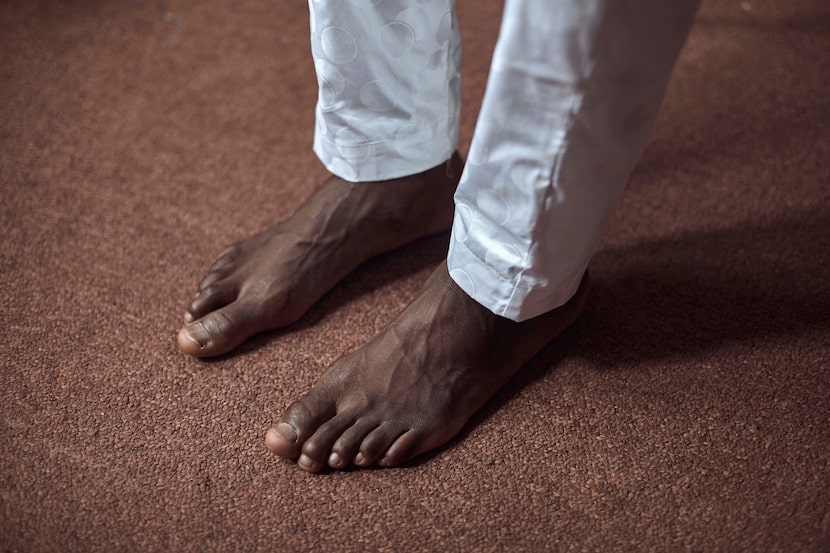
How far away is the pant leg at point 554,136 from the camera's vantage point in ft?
1.76

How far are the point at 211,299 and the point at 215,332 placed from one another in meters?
0.05

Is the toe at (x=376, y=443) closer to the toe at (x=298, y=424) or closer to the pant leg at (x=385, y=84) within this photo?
the toe at (x=298, y=424)

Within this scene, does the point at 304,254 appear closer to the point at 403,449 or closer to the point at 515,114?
the point at 403,449

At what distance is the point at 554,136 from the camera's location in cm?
58

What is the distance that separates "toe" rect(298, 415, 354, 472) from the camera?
77 centimetres

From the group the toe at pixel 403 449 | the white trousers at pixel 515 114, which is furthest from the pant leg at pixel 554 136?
the toe at pixel 403 449

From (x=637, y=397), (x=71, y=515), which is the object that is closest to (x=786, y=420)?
(x=637, y=397)

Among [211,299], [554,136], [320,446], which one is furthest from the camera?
[211,299]

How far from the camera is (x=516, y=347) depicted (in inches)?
32.7

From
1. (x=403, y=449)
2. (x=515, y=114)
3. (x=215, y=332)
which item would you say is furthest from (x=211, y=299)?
(x=515, y=114)

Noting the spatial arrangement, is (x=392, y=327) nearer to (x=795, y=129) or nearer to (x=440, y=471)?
(x=440, y=471)

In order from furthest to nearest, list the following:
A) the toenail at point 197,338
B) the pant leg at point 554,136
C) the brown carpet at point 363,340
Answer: the toenail at point 197,338 < the brown carpet at point 363,340 < the pant leg at point 554,136

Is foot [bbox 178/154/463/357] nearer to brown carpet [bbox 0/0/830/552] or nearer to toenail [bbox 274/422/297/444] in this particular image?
brown carpet [bbox 0/0/830/552]

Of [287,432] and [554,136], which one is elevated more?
[554,136]
